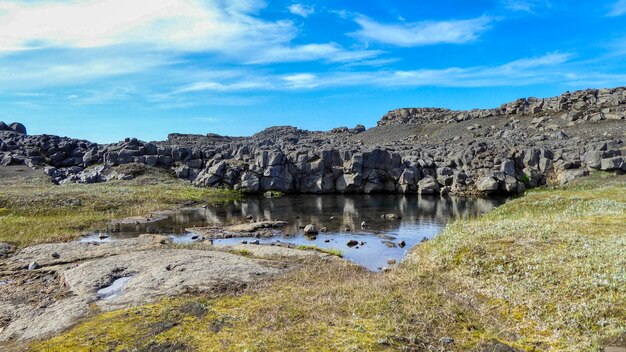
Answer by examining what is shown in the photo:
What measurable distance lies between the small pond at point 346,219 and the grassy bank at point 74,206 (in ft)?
12.6

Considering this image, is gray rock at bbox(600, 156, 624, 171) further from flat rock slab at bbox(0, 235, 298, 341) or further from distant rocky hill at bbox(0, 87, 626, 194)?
flat rock slab at bbox(0, 235, 298, 341)

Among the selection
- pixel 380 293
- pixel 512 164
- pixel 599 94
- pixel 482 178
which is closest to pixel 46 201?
pixel 380 293

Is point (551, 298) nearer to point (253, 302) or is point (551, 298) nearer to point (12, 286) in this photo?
point (253, 302)

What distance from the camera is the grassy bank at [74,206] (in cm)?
4070

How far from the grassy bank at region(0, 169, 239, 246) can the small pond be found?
3.84 m

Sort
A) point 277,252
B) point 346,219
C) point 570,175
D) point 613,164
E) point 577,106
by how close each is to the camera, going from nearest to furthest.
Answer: point 277,252 → point 346,219 → point 613,164 → point 570,175 → point 577,106

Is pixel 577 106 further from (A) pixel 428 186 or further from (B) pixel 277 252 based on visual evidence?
(B) pixel 277 252

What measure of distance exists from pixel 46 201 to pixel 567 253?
2396 inches

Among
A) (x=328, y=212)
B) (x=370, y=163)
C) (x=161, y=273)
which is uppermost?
(x=370, y=163)

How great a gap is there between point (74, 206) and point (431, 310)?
182ft

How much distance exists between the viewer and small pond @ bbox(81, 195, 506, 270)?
124ft

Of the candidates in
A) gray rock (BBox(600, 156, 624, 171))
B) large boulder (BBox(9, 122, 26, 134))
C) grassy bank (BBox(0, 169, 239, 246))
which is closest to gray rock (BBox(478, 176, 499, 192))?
gray rock (BBox(600, 156, 624, 171))

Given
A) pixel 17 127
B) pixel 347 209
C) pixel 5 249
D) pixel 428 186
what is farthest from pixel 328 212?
pixel 17 127

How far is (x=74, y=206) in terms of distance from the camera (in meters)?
57.7
